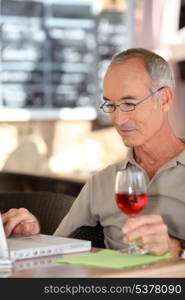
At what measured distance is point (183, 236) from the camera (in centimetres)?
257

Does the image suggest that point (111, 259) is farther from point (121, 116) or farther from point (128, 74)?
point (128, 74)

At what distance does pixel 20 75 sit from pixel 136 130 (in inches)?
208

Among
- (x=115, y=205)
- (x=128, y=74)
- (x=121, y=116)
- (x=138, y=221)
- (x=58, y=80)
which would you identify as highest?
(x=128, y=74)

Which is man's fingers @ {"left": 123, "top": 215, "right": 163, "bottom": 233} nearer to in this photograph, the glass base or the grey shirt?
the glass base

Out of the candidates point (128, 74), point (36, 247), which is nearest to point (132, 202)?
point (36, 247)

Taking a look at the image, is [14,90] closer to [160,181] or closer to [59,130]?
[59,130]

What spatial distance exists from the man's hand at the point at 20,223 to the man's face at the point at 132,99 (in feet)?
1.39

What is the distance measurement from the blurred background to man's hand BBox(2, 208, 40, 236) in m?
5.03

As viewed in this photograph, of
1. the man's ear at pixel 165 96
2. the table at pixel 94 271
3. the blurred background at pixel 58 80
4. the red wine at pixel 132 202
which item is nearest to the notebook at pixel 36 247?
the table at pixel 94 271

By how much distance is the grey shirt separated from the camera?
2.59 metres

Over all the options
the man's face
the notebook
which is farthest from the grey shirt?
the notebook

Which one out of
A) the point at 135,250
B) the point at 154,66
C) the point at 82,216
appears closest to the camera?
the point at 135,250

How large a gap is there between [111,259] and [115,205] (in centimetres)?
66

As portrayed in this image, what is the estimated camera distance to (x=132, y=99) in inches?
104
